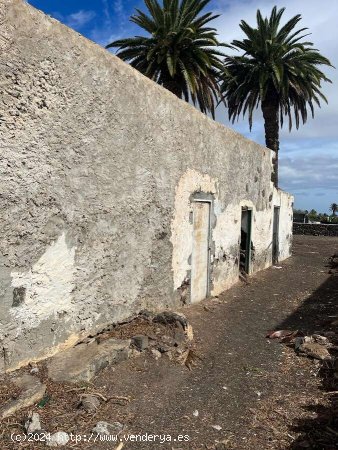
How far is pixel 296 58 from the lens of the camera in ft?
57.8

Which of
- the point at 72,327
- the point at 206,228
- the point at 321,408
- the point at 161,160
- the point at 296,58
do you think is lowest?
the point at 321,408

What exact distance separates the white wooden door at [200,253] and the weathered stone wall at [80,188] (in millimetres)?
390

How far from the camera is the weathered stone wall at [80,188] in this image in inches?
149

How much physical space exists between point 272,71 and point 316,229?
11.4 metres

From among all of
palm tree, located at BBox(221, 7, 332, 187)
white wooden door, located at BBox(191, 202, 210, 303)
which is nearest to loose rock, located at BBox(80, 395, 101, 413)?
white wooden door, located at BBox(191, 202, 210, 303)

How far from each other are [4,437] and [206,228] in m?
5.25

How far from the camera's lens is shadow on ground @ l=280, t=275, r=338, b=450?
10.4ft

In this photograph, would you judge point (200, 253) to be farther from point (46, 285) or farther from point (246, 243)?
point (46, 285)

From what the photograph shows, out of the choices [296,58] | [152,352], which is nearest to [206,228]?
[152,352]

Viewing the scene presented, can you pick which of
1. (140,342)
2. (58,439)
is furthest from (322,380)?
(58,439)

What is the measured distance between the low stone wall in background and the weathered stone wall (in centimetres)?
2030

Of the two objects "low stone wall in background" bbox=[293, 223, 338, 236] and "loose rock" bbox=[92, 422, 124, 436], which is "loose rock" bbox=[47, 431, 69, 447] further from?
"low stone wall in background" bbox=[293, 223, 338, 236]

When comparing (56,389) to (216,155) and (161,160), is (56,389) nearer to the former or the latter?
(161,160)

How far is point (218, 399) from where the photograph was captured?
3.95m
